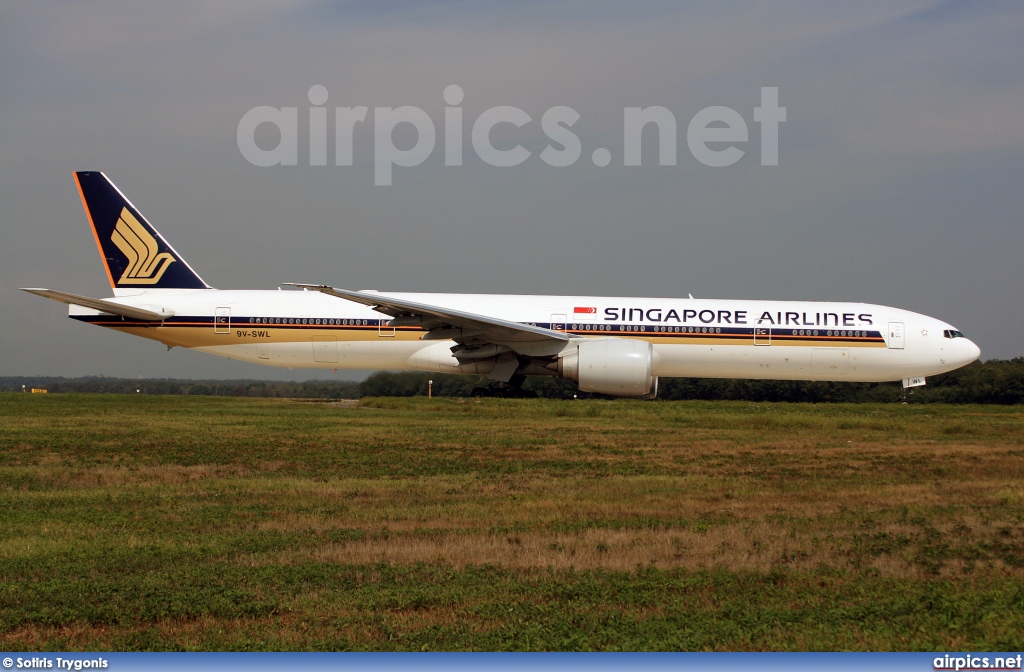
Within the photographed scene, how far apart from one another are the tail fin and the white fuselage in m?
1.12

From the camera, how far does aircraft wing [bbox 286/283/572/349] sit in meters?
21.2

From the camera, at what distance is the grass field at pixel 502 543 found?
5117 mm

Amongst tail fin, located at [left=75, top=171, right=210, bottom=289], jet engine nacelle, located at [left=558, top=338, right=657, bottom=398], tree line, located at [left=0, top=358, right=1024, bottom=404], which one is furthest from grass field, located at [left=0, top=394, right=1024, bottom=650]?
tree line, located at [left=0, top=358, right=1024, bottom=404]

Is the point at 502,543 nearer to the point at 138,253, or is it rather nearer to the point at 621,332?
the point at 621,332

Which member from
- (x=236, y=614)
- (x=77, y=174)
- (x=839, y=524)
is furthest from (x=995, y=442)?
(x=77, y=174)

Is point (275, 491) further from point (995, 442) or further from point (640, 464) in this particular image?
point (995, 442)

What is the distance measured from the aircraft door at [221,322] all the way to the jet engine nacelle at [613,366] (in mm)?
9350

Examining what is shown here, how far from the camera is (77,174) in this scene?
26.2 meters

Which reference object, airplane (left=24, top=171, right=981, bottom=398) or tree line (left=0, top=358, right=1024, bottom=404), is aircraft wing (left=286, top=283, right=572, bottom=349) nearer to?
airplane (left=24, top=171, right=981, bottom=398)

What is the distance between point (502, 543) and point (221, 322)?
19.0 m

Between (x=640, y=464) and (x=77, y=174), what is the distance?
817 inches

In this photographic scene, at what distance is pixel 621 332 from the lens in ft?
77.4

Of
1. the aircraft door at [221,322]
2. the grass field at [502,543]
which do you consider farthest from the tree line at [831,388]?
the grass field at [502,543]

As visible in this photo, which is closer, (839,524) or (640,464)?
(839,524)
